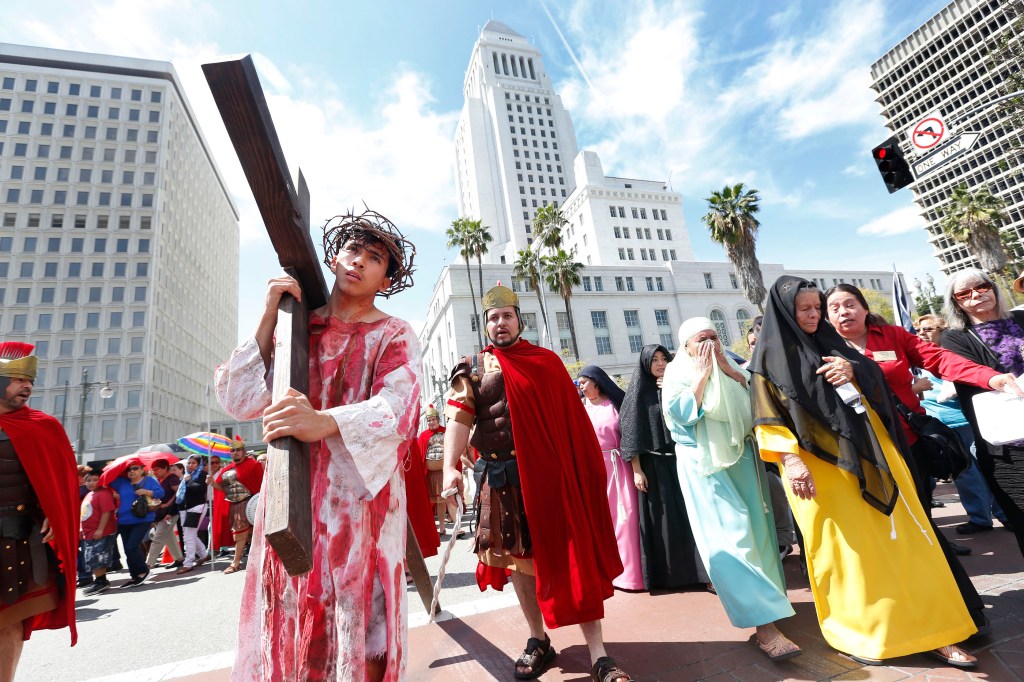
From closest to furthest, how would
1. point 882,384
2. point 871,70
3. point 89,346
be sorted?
point 882,384 < point 89,346 < point 871,70

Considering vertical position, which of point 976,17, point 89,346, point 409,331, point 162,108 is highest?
point 976,17

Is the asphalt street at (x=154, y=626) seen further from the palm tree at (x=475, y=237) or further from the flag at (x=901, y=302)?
the palm tree at (x=475, y=237)

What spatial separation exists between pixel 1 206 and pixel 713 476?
66413mm

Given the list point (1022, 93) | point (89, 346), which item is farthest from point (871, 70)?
point (89, 346)

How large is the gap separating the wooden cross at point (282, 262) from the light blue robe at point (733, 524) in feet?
8.46

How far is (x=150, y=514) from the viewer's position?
7695mm

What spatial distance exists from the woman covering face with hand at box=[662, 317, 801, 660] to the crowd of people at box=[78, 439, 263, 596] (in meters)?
6.75

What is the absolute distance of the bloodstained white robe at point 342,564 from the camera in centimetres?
148

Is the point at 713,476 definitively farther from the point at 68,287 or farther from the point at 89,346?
the point at 68,287

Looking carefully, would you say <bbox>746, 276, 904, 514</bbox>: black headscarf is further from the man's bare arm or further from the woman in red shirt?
the man's bare arm

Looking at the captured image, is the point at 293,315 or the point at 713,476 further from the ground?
the point at 293,315

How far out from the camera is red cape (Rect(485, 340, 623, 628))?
8.34ft

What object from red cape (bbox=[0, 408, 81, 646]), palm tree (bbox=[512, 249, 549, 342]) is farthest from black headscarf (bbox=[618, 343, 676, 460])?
palm tree (bbox=[512, 249, 549, 342])

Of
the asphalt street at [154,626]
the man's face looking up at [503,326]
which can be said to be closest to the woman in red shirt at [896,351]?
the man's face looking up at [503,326]
